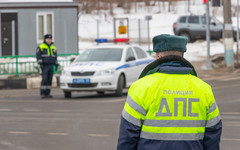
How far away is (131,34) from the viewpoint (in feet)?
151

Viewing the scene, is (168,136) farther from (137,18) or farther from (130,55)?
(137,18)

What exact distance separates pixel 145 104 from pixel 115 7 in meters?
72.9

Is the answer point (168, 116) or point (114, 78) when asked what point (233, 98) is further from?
point (168, 116)

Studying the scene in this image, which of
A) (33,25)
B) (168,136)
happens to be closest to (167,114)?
(168,136)

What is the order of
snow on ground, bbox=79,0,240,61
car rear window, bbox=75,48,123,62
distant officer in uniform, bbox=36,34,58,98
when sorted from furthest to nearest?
snow on ground, bbox=79,0,240,61, car rear window, bbox=75,48,123,62, distant officer in uniform, bbox=36,34,58,98

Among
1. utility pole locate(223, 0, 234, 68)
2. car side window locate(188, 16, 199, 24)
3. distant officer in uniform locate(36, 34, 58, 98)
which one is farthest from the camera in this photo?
car side window locate(188, 16, 199, 24)

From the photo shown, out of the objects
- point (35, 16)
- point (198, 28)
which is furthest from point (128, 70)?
point (198, 28)

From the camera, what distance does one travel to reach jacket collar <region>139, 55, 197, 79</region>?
454cm

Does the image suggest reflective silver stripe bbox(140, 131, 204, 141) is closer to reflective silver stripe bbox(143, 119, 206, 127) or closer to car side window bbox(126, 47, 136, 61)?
reflective silver stripe bbox(143, 119, 206, 127)

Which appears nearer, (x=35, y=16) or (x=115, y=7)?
(x=35, y=16)

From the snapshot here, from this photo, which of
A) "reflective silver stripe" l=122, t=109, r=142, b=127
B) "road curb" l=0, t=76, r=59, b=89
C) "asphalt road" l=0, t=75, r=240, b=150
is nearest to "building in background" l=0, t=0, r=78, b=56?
"road curb" l=0, t=76, r=59, b=89

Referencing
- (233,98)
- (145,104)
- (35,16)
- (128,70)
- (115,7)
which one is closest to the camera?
(145,104)

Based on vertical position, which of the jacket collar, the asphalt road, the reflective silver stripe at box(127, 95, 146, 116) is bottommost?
the asphalt road

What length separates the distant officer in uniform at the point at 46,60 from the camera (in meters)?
19.5
